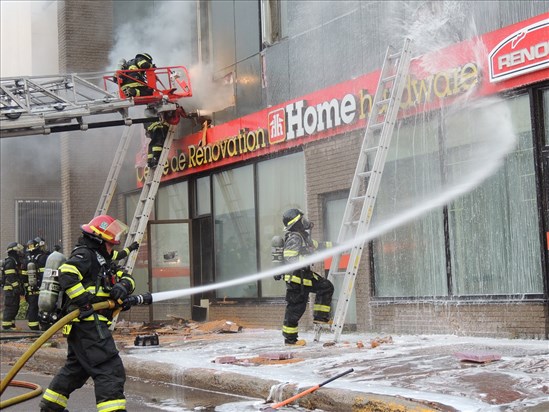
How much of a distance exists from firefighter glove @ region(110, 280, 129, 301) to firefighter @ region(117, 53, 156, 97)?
794 cm

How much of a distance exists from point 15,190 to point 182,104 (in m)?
10.0

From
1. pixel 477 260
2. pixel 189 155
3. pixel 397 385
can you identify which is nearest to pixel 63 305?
pixel 397 385

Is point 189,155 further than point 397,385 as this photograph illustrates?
Yes

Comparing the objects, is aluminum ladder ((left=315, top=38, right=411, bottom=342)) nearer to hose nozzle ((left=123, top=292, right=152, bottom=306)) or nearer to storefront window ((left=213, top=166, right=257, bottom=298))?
storefront window ((left=213, top=166, right=257, bottom=298))

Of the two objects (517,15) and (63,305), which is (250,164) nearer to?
(517,15)

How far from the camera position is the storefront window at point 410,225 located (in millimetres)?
10234

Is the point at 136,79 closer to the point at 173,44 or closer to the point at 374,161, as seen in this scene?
the point at 173,44

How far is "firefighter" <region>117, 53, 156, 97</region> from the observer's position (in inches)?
530

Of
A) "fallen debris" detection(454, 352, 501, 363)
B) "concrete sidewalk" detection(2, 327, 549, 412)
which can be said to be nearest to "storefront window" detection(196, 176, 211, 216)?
"concrete sidewalk" detection(2, 327, 549, 412)

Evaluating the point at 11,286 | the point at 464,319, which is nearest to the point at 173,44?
the point at 11,286

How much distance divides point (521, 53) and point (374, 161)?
2111 mm

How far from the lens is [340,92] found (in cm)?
1151

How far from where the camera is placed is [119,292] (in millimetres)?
5926

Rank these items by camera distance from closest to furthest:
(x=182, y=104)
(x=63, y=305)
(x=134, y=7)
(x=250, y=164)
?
1. (x=63, y=305)
2. (x=250, y=164)
3. (x=182, y=104)
4. (x=134, y=7)
